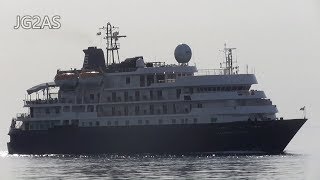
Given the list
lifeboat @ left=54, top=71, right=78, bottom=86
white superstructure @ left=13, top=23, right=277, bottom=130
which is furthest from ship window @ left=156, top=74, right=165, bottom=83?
lifeboat @ left=54, top=71, right=78, bottom=86

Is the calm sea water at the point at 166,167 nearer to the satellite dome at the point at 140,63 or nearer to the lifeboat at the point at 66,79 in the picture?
the lifeboat at the point at 66,79

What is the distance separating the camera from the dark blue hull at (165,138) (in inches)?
3947

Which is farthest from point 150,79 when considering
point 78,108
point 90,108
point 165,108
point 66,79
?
point 66,79

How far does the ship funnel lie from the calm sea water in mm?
11972

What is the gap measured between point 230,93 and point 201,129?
437 cm

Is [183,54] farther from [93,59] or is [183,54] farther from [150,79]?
[93,59]

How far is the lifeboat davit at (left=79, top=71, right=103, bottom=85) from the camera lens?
361 ft

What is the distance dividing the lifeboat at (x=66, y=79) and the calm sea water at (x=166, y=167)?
8.99 metres

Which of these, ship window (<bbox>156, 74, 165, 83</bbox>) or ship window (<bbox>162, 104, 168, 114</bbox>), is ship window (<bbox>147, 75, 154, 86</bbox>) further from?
ship window (<bbox>162, 104, 168, 114</bbox>)

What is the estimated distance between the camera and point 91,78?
362 feet

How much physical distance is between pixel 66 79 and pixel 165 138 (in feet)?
46.0

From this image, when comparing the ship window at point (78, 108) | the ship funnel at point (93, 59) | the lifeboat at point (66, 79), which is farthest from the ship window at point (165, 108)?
the ship funnel at point (93, 59)

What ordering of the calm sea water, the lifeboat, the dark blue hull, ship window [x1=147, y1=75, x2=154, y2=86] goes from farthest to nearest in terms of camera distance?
1. the lifeboat
2. ship window [x1=147, y1=75, x2=154, y2=86]
3. the dark blue hull
4. the calm sea water

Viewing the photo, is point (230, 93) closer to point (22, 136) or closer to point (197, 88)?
point (197, 88)
